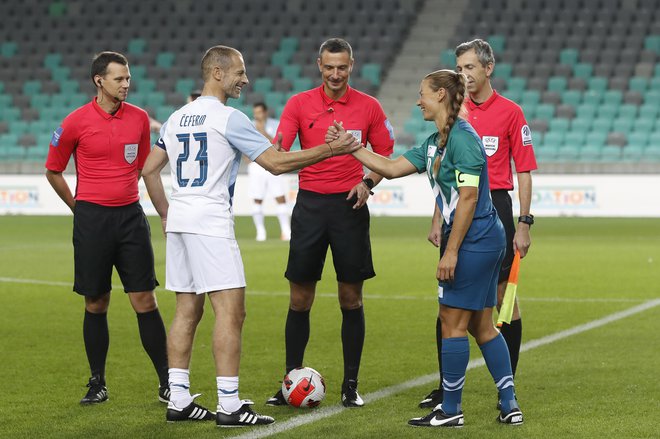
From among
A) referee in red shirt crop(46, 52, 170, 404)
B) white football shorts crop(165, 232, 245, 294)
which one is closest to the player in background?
white football shorts crop(165, 232, 245, 294)

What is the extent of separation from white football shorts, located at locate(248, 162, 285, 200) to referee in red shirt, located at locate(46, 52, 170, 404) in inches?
442

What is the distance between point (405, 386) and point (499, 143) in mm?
1600

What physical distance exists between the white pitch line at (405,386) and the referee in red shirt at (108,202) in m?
0.91

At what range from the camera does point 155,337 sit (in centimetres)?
682

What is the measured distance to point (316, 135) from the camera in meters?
6.88

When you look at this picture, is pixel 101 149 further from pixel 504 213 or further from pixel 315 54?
pixel 315 54

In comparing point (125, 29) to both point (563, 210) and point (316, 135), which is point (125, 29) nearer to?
point (563, 210)

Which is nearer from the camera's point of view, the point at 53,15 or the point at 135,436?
the point at 135,436

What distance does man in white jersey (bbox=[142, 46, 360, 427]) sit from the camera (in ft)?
19.4

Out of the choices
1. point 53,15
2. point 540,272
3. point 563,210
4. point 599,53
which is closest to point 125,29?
point 53,15

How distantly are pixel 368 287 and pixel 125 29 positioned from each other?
2192 centimetres

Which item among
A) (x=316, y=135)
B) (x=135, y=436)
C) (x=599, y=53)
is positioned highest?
Result: (x=599, y=53)

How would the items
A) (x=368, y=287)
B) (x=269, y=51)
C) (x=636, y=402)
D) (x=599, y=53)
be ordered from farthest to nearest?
1. (x=269, y=51)
2. (x=599, y=53)
3. (x=368, y=287)
4. (x=636, y=402)

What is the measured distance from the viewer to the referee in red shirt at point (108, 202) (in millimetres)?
6676
